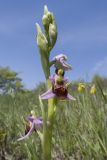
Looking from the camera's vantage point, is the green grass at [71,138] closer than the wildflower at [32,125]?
No

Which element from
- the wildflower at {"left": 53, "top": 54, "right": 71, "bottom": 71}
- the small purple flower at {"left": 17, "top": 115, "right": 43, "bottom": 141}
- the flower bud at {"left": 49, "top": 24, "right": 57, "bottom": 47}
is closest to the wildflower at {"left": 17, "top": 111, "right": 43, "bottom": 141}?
the small purple flower at {"left": 17, "top": 115, "right": 43, "bottom": 141}

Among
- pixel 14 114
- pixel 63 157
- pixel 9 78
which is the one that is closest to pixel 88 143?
pixel 63 157

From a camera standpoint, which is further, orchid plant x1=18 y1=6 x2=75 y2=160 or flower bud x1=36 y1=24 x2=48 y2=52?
flower bud x1=36 y1=24 x2=48 y2=52

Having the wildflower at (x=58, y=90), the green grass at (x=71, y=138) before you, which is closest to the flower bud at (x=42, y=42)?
the wildflower at (x=58, y=90)

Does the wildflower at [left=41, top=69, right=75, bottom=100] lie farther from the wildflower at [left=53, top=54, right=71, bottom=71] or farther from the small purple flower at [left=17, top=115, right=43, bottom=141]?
the small purple flower at [left=17, top=115, right=43, bottom=141]

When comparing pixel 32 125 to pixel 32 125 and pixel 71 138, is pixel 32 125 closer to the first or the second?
pixel 32 125

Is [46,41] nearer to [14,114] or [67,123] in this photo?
[67,123]

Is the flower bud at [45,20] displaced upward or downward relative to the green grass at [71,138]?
upward

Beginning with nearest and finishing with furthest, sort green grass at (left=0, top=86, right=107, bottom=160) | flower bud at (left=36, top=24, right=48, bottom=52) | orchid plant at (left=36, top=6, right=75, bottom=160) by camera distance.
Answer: orchid plant at (left=36, top=6, right=75, bottom=160) → flower bud at (left=36, top=24, right=48, bottom=52) → green grass at (left=0, top=86, right=107, bottom=160)

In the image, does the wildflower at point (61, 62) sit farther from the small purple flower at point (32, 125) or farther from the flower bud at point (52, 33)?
the small purple flower at point (32, 125)
